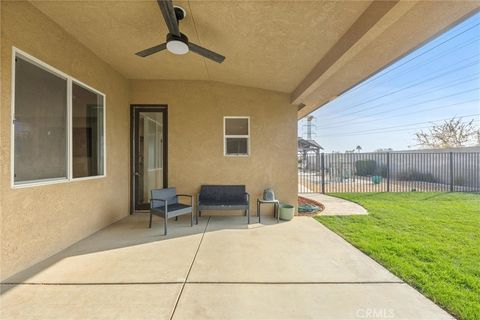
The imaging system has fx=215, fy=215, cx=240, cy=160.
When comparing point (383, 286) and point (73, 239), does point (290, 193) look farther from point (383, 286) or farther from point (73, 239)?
point (73, 239)

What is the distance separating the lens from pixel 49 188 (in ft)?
9.29

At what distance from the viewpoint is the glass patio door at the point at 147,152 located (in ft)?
16.6

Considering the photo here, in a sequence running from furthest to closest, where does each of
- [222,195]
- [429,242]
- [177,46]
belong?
[222,195] → [429,242] → [177,46]

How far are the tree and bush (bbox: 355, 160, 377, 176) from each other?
7.57m

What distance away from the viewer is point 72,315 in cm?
175

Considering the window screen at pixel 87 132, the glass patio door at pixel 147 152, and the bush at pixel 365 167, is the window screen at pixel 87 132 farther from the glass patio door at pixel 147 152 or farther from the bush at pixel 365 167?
the bush at pixel 365 167

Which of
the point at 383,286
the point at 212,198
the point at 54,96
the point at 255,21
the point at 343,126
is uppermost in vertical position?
the point at 343,126

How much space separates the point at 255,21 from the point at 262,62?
1145mm

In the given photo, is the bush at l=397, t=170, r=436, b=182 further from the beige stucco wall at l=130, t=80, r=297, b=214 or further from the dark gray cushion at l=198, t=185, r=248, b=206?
the dark gray cushion at l=198, t=185, r=248, b=206

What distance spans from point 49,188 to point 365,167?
35.7 feet

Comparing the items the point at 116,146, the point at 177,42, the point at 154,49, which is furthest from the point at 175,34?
the point at 116,146

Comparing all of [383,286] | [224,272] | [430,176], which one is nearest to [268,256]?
[224,272]

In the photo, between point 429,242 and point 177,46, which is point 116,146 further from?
point 429,242

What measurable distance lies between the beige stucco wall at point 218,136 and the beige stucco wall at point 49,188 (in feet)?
3.68
